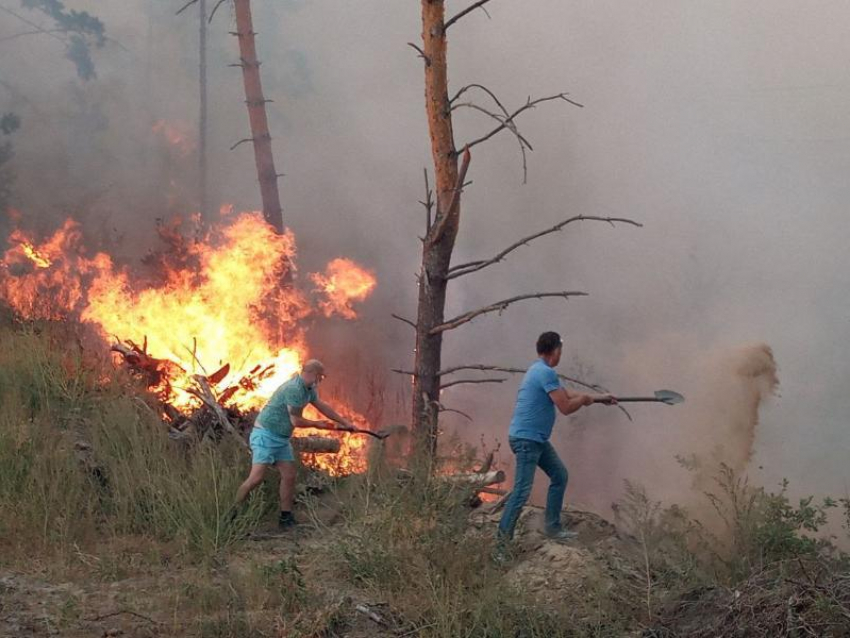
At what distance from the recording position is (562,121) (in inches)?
746

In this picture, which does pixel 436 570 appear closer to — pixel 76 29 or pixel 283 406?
pixel 283 406

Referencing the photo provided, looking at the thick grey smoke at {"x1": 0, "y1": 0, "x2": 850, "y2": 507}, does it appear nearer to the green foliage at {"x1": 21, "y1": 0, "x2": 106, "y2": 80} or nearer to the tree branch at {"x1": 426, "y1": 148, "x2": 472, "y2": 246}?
the green foliage at {"x1": 21, "y1": 0, "x2": 106, "y2": 80}

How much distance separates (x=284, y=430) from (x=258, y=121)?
29.0 feet

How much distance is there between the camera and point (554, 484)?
25.2ft

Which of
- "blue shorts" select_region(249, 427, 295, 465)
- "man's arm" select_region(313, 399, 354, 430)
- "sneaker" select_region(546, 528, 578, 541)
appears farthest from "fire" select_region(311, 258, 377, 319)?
"sneaker" select_region(546, 528, 578, 541)

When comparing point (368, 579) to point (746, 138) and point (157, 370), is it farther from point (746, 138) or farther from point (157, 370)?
point (746, 138)

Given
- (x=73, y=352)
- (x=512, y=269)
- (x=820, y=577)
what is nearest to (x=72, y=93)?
(x=512, y=269)

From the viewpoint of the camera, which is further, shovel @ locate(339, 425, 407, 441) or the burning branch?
the burning branch

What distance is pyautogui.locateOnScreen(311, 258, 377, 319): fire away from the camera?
1578 cm

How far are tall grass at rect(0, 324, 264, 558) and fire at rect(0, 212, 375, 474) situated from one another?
2.97 ft

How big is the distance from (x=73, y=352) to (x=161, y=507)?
11.9 ft

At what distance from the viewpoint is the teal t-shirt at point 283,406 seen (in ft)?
26.1

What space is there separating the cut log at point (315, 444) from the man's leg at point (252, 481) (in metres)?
1.26

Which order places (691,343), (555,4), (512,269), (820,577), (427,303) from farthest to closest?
(555,4)
(512,269)
(691,343)
(427,303)
(820,577)
